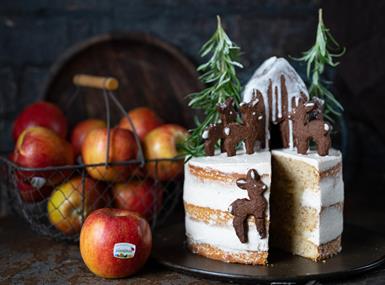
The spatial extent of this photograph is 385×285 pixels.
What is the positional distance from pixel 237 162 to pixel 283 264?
20 cm

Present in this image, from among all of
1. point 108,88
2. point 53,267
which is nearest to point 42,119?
point 108,88

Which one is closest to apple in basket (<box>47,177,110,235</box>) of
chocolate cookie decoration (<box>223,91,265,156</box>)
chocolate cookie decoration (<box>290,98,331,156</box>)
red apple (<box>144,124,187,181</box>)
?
red apple (<box>144,124,187,181</box>)

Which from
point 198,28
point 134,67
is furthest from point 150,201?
point 198,28

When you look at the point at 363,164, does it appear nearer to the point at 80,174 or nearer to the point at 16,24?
→ the point at 80,174

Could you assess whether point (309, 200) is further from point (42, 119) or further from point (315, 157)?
point (42, 119)

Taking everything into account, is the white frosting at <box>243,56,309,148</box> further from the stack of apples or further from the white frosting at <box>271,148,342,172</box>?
the stack of apples

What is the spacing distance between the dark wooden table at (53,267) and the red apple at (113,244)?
0.02 m

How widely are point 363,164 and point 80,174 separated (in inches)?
35.3

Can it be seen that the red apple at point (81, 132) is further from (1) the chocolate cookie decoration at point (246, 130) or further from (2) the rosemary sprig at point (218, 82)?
(1) the chocolate cookie decoration at point (246, 130)

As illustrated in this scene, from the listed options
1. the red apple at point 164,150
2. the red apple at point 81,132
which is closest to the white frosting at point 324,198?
the red apple at point 164,150

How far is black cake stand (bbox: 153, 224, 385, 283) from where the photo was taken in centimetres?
111

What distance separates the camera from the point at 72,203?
1383 millimetres

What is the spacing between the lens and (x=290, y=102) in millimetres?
1281

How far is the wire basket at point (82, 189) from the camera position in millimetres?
1377
